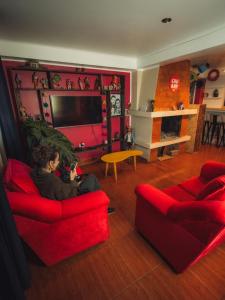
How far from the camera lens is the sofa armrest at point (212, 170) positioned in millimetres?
1784

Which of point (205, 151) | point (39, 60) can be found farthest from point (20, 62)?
point (205, 151)

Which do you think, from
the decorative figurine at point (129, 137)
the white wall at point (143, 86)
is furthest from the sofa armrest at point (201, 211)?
the white wall at point (143, 86)

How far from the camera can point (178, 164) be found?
3516 millimetres

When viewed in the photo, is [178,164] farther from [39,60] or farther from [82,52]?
[39,60]

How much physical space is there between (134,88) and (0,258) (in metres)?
3.80

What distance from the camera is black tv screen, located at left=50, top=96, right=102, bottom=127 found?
2.98 metres

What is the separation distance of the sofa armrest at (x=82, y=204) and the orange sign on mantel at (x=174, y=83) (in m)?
3.24

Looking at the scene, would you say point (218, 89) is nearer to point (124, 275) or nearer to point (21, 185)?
point (124, 275)


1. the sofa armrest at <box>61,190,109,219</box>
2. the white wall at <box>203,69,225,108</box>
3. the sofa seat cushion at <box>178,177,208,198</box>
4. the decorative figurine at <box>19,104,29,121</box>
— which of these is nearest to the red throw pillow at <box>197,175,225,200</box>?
the sofa seat cushion at <box>178,177,208,198</box>

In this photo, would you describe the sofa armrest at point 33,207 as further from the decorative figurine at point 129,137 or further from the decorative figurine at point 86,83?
the decorative figurine at point 129,137

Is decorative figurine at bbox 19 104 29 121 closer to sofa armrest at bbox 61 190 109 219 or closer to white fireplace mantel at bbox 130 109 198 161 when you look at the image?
sofa armrest at bbox 61 190 109 219

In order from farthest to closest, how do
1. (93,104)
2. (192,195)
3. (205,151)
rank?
(205,151), (93,104), (192,195)

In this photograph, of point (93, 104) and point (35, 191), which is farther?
point (93, 104)

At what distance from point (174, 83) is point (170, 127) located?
114cm
